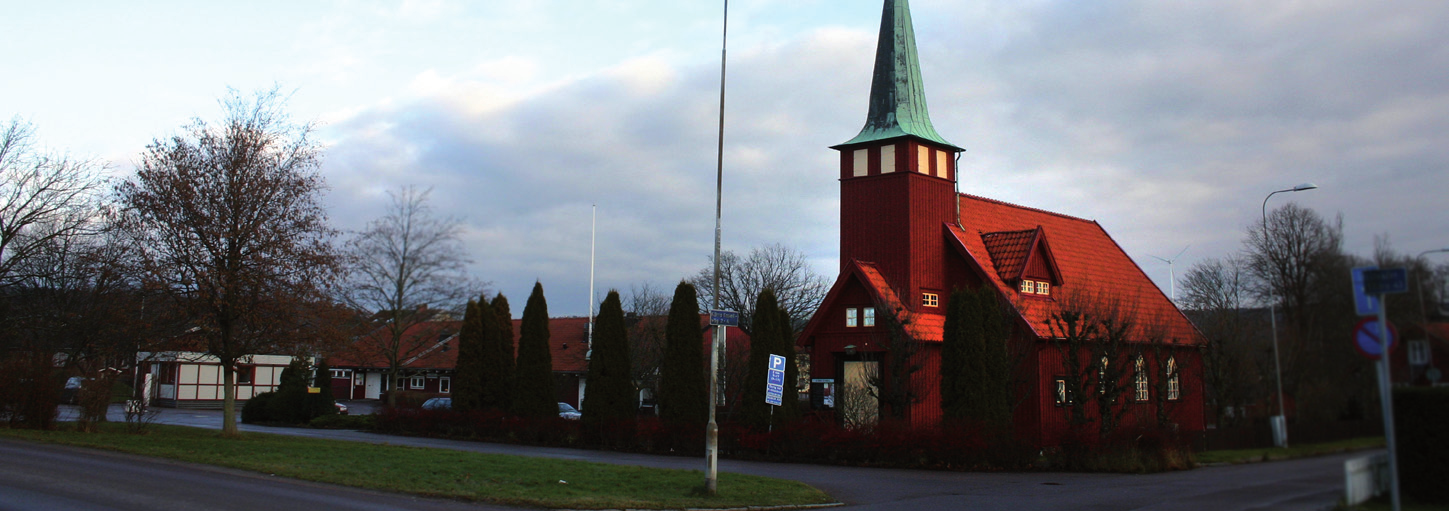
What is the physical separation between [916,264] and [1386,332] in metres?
29.5

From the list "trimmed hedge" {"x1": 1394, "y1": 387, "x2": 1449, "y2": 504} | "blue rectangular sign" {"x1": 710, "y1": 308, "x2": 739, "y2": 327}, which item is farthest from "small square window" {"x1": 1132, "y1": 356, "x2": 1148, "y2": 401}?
"trimmed hedge" {"x1": 1394, "y1": 387, "x2": 1449, "y2": 504}

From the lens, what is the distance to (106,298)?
37312 mm

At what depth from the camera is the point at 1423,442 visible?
6.13m

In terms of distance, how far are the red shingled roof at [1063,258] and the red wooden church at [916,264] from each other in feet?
0.33

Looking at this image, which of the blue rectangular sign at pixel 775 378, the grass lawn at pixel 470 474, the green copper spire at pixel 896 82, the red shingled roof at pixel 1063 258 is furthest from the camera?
the green copper spire at pixel 896 82

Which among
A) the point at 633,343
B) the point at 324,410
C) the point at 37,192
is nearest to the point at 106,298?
the point at 37,192

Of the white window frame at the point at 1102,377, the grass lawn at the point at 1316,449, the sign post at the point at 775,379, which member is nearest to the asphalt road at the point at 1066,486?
the grass lawn at the point at 1316,449

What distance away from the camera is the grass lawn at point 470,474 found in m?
16.0

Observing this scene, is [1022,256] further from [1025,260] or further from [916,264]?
[916,264]

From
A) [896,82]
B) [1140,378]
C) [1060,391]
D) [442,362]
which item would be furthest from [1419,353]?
[442,362]

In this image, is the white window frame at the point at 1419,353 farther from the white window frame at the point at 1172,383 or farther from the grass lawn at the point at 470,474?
the white window frame at the point at 1172,383

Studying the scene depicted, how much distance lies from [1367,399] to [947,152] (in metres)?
32.2

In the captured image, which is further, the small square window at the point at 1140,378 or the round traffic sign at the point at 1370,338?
the small square window at the point at 1140,378

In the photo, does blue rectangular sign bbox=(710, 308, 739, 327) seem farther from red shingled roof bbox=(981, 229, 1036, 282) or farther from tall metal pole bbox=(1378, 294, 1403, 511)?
red shingled roof bbox=(981, 229, 1036, 282)
